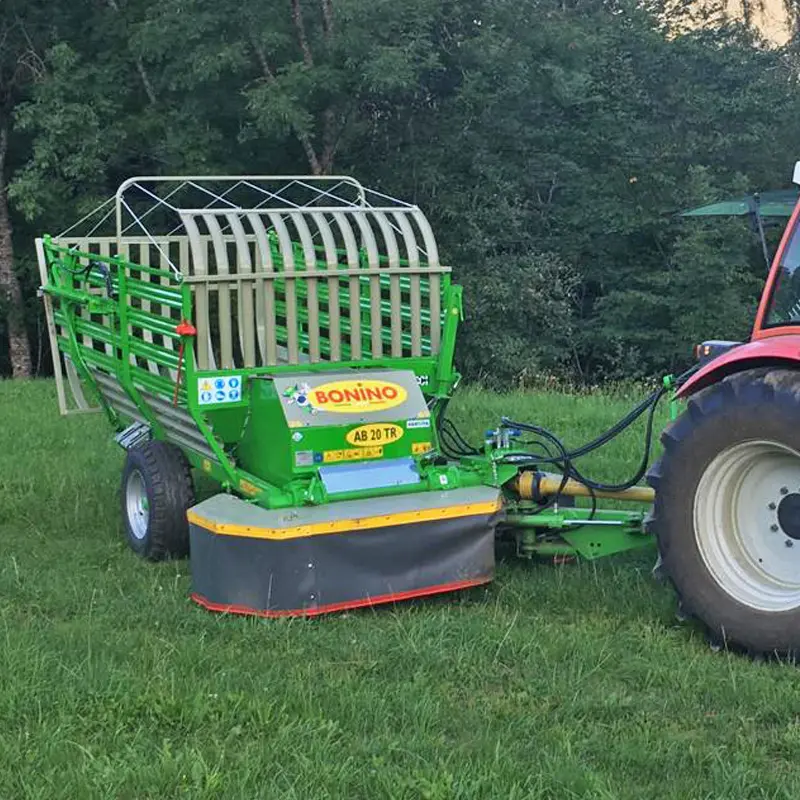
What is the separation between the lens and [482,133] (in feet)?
74.7

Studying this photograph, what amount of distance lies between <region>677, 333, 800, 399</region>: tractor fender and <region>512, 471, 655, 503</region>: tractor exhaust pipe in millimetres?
904

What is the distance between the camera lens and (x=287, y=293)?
249 inches

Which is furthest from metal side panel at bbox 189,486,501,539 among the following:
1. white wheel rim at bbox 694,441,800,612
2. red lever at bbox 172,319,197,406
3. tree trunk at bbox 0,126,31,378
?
tree trunk at bbox 0,126,31,378

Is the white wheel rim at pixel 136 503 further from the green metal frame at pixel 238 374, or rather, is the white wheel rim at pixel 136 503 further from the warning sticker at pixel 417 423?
the warning sticker at pixel 417 423

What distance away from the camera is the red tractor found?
4.58 m

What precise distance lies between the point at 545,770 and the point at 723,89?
25553mm

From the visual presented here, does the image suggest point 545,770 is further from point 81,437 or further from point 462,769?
point 81,437

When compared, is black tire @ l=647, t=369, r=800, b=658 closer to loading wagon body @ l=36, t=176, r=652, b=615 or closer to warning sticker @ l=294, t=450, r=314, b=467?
loading wagon body @ l=36, t=176, r=652, b=615

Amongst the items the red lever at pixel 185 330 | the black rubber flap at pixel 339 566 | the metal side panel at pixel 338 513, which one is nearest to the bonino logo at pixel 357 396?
the metal side panel at pixel 338 513

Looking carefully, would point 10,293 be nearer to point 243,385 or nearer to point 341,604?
point 243,385

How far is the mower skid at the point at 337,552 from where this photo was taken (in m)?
5.14

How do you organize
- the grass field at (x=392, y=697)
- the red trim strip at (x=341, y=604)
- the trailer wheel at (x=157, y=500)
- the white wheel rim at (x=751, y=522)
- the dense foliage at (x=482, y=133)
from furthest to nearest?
the dense foliage at (x=482, y=133), the trailer wheel at (x=157, y=500), the red trim strip at (x=341, y=604), the white wheel rim at (x=751, y=522), the grass field at (x=392, y=697)

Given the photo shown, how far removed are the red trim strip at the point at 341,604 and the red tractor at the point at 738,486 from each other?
3.35 ft

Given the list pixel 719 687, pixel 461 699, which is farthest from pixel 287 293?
pixel 719 687
